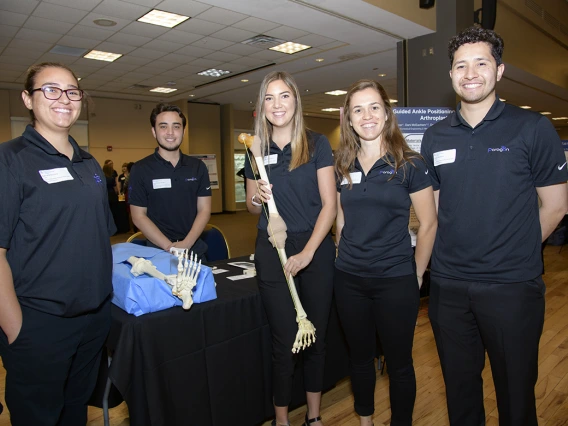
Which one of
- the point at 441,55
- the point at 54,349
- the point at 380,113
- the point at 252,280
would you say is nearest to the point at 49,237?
the point at 54,349

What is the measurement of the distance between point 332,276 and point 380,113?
740 millimetres

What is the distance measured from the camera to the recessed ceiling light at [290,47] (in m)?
7.31

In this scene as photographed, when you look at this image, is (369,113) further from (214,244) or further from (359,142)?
(214,244)

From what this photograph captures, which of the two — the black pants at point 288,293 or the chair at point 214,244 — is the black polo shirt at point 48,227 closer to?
the black pants at point 288,293

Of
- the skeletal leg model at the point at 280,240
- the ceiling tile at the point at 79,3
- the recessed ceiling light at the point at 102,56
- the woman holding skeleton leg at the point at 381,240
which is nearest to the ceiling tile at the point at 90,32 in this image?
the ceiling tile at the point at 79,3

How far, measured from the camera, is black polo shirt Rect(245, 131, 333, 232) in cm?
183

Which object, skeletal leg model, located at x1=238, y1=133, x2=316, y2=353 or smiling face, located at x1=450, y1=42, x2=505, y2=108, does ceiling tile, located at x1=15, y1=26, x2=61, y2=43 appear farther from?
smiling face, located at x1=450, y1=42, x2=505, y2=108

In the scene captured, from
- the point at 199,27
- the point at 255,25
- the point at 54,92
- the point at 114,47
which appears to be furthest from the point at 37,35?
the point at 54,92

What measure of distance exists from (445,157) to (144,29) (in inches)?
235

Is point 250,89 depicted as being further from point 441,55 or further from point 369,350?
point 369,350

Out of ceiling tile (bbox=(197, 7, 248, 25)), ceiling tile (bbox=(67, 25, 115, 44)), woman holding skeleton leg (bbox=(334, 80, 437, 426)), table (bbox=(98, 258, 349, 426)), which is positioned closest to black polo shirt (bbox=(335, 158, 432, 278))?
woman holding skeleton leg (bbox=(334, 80, 437, 426))

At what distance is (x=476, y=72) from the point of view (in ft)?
4.95

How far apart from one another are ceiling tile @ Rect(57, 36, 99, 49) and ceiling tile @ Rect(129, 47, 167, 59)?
28.2 inches

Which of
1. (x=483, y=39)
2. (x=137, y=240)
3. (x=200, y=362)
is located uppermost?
(x=483, y=39)
